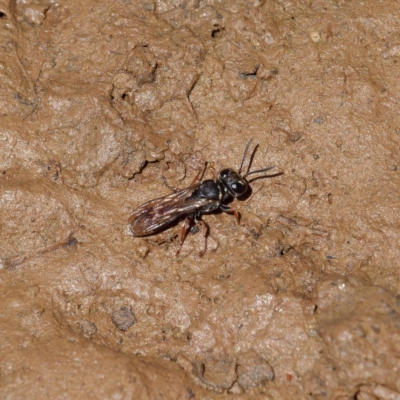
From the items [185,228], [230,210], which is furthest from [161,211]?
[230,210]

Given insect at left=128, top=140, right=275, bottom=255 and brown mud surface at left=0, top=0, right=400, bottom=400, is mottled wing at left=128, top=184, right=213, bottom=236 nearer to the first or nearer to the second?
insect at left=128, top=140, right=275, bottom=255

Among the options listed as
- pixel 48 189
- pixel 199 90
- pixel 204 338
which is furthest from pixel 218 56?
pixel 204 338

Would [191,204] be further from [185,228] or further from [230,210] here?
[230,210]

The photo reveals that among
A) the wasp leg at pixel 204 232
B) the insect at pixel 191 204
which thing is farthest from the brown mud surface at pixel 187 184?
the insect at pixel 191 204

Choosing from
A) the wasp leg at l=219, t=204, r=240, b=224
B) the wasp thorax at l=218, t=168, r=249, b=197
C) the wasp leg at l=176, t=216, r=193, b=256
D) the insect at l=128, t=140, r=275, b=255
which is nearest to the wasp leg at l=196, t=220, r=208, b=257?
the insect at l=128, t=140, r=275, b=255

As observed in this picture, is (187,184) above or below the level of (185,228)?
above

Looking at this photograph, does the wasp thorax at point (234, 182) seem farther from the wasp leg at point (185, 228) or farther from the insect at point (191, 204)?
the wasp leg at point (185, 228)

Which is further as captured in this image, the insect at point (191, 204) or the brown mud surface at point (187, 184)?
the insect at point (191, 204)
